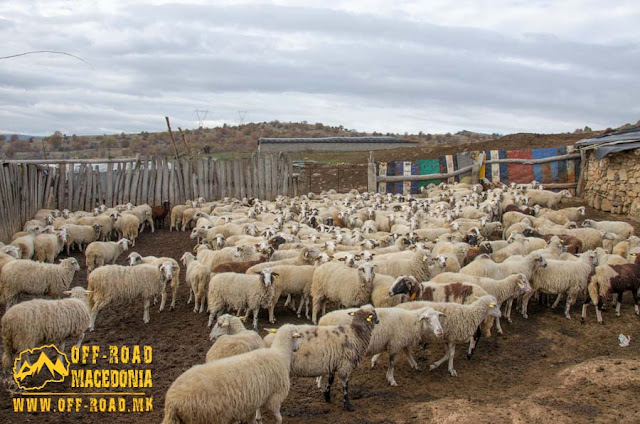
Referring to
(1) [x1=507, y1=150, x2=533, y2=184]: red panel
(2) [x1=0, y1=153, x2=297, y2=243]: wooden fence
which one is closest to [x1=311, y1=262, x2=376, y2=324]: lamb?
(2) [x1=0, y1=153, x2=297, y2=243]: wooden fence

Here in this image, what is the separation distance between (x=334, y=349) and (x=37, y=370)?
12.7 feet

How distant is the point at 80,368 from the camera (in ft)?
25.0

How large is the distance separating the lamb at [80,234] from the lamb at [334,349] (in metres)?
11.0

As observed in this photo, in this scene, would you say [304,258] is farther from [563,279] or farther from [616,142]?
[616,142]

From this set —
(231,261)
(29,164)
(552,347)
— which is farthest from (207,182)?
(552,347)

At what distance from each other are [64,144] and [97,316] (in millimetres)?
51570

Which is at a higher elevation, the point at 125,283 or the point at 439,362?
the point at 125,283

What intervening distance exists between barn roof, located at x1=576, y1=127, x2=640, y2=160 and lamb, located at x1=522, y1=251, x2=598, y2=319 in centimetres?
860

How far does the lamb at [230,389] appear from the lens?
16.8 ft

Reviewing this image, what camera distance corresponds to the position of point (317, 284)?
975cm

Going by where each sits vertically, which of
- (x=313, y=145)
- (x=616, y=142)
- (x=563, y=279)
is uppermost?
(x=313, y=145)

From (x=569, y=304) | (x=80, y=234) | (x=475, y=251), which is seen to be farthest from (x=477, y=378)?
(x=80, y=234)

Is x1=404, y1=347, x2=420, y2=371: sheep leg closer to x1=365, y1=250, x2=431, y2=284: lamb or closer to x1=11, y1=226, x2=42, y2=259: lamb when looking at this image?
x1=365, y1=250, x2=431, y2=284: lamb

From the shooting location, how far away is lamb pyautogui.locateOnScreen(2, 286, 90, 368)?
23.1 ft
